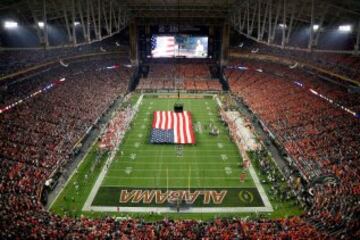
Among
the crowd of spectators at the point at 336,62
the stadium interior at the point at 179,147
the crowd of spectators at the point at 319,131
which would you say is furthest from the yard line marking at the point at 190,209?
the crowd of spectators at the point at 336,62

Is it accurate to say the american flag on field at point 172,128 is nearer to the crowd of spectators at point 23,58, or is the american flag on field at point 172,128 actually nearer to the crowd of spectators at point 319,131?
the crowd of spectators at point 319,131

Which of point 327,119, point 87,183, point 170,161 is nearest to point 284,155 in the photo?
point 327,119

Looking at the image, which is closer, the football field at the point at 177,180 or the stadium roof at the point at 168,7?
the football field at the point at 177,180

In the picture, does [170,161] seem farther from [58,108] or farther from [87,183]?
[58,108]

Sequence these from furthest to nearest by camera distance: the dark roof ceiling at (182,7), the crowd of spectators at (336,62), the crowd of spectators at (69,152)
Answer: the crowd of spectators at (336,62), the dark roof ceiling at (182,7), the crowd of spectators at (69,152)

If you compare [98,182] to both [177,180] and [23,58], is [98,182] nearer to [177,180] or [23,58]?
[177,180]

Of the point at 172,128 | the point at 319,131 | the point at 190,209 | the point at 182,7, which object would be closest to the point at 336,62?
the point at 319,131
